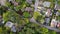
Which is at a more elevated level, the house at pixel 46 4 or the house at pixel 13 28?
the house at pixel 46 4

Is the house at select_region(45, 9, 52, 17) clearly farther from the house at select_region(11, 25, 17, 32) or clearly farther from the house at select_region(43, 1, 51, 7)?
the house at select_region(11, 25, 17, 32)

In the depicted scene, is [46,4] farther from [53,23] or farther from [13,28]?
[13,28]

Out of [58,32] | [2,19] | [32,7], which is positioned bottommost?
[58,32]

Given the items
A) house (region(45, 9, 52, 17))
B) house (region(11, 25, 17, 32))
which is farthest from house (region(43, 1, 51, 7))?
house (region(11, 25, 17, 32))

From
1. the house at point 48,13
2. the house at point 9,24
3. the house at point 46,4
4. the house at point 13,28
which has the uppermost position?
the house at point 46,4

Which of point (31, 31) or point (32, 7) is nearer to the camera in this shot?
point (31, 31)

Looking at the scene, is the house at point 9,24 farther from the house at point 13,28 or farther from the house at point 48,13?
the house at point 48,13

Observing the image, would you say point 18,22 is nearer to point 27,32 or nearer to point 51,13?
point 27,32

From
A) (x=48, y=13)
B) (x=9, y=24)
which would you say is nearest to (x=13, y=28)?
(x=9, y=24)

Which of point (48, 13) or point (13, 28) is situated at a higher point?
point (48, 13)

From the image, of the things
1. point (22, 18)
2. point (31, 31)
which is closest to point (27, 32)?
point (31, 31)

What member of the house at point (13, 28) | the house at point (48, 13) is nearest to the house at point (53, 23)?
the house at point (48, 13)
